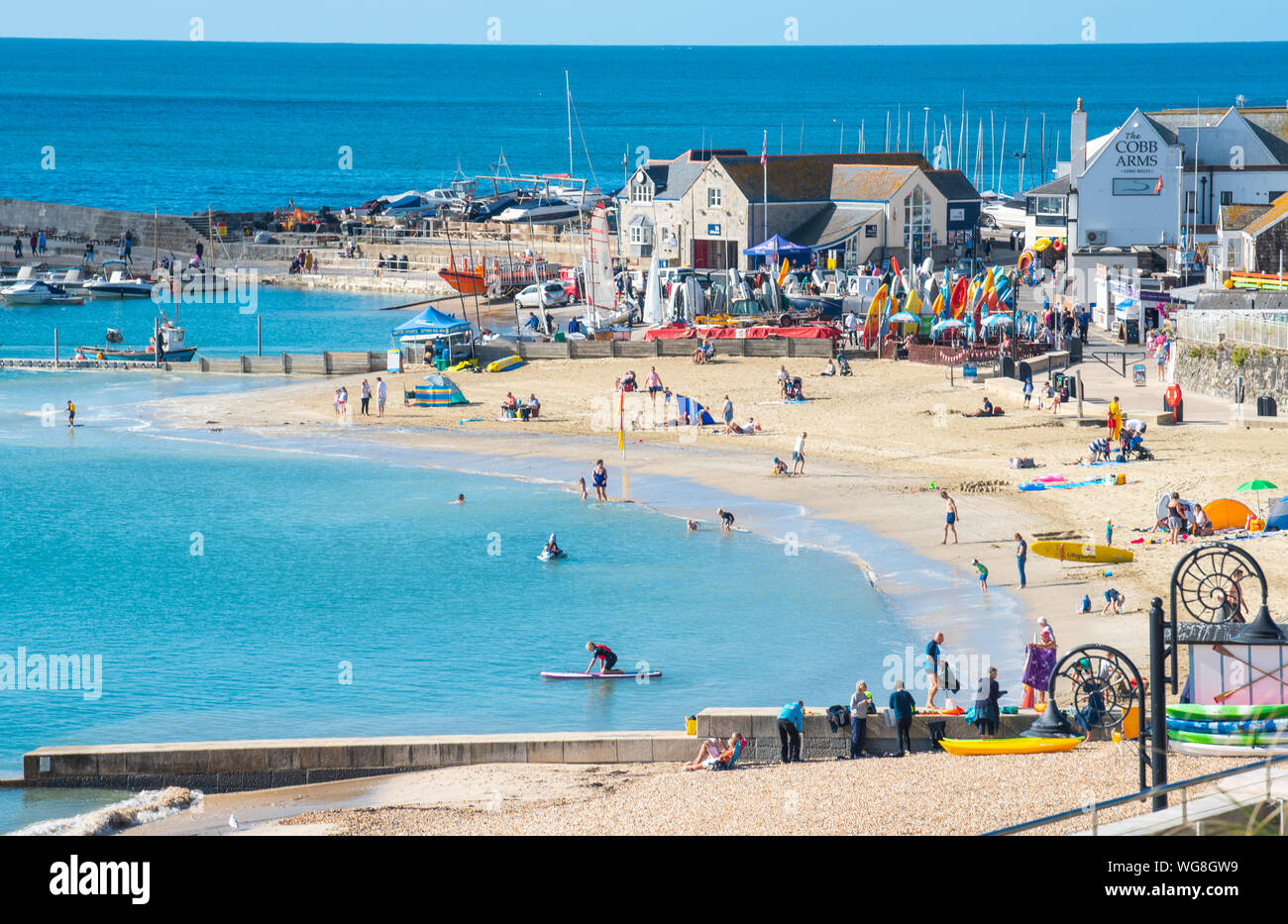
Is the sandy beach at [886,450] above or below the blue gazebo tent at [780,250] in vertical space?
below

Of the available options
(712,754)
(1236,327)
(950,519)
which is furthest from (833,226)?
(712,754)

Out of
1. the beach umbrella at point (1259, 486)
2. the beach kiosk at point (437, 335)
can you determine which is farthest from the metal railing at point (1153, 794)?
the beach kiosk at point (437, 335)

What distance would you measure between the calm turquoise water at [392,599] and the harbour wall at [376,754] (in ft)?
2.52

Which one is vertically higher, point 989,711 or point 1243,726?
point 1243,726

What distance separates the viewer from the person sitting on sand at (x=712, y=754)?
73.6 ft

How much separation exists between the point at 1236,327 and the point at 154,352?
39960 millimetres

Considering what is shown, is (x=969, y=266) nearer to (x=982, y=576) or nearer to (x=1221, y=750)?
(x=982, y=576)

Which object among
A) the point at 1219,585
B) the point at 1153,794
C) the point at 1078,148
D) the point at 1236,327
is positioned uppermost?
the point at 1078,148

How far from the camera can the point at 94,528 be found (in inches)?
1638

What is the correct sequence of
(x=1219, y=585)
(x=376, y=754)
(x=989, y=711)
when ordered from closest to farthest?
1. (x=989, y=711)
2. (x=376, y=754)
3. (x=1219, y=585)

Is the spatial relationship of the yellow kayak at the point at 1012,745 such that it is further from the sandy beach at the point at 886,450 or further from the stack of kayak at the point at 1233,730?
the sandy beach at the point at 886,450

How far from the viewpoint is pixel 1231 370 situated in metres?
44.4
